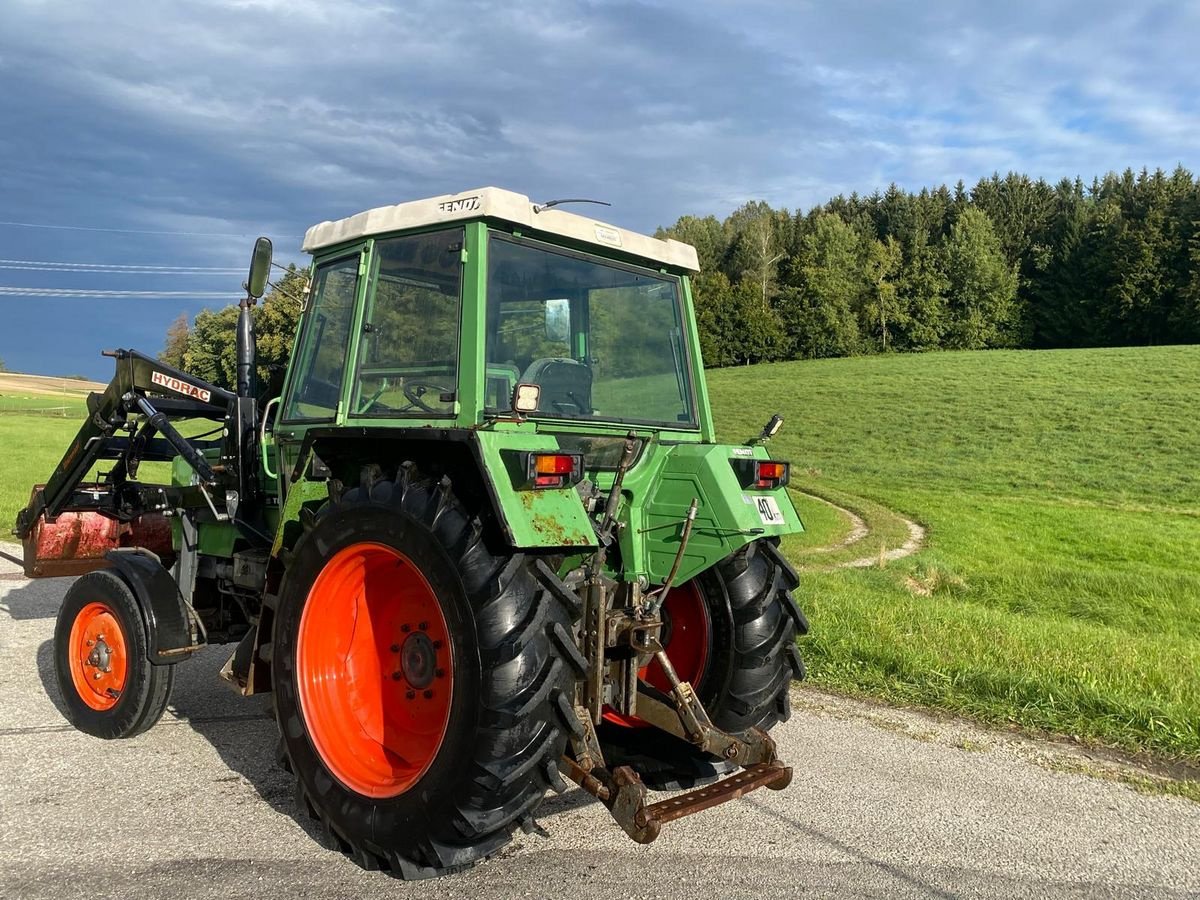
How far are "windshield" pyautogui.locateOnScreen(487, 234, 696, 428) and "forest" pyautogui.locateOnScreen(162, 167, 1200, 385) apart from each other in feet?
177

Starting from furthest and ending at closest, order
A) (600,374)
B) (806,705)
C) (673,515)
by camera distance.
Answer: (806,705), (600,374), (673,515)

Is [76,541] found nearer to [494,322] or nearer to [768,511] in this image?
[494,322]

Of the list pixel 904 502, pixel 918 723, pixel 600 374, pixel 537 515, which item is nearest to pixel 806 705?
pixel 918 723

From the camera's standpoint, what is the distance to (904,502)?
19734mm

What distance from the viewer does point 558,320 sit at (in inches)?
173

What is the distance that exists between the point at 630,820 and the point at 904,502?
17.6 metres

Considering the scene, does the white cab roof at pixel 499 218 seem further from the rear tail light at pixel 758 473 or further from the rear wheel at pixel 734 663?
the rear wheel at pixel 734 663

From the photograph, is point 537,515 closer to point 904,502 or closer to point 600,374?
point 600,374

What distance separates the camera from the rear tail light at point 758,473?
4145mm

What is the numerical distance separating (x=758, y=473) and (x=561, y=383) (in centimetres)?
94

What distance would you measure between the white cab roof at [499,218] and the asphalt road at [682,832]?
2462mm

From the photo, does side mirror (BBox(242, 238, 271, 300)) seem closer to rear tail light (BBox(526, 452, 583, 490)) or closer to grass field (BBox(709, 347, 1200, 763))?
rear tail light (BBox(526, 452, 583, 490))

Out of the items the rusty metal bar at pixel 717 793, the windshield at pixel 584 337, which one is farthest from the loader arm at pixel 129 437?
the rusty metal bar at pixel 717 793

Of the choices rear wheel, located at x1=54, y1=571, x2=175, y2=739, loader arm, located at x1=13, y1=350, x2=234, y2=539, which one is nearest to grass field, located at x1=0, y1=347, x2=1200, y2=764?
rear wheel, located at x1=54, y1=571, x2=175, y2=739
